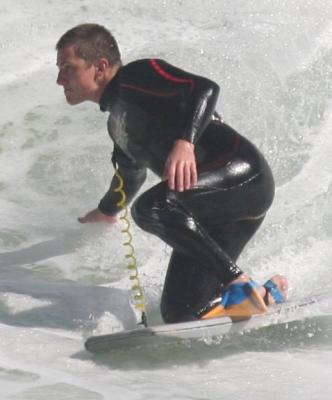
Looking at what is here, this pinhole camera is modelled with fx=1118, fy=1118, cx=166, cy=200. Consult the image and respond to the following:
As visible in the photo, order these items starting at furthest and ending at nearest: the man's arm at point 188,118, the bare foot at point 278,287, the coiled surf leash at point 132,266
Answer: the bare foot at point 278,287
the coiled surf leash at point 132,266
the man's arm at point 188,118

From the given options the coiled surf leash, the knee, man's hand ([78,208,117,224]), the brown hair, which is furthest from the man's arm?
man's hand ([78,208,117,224])

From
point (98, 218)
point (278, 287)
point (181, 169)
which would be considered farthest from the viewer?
point (98, 218)

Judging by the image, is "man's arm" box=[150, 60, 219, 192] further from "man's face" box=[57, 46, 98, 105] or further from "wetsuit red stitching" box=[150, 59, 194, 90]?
"man's face" box=[57, 46, 98, 105]

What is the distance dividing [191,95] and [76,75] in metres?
0.48

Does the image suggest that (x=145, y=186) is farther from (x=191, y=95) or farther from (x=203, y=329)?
(x=203, y=329)

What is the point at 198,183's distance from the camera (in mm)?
4059

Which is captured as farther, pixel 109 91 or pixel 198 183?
pixel 109 91

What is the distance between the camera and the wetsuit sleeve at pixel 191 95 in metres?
3.98

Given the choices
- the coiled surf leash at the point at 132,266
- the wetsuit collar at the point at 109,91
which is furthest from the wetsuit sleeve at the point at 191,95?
the coiled surf leash at the point at 132,266

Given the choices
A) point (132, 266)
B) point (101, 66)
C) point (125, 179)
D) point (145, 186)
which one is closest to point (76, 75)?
point (101, 66)

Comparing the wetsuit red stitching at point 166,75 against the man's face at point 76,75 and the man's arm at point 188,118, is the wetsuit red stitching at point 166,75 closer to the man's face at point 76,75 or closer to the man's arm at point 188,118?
the man's arm at point 188,118

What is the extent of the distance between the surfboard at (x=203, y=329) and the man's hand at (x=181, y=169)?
0.49 meters

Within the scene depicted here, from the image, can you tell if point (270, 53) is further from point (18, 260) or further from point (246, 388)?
point (246, 388)

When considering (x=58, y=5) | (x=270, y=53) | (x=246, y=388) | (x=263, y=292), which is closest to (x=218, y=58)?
(x=270, y=53)
